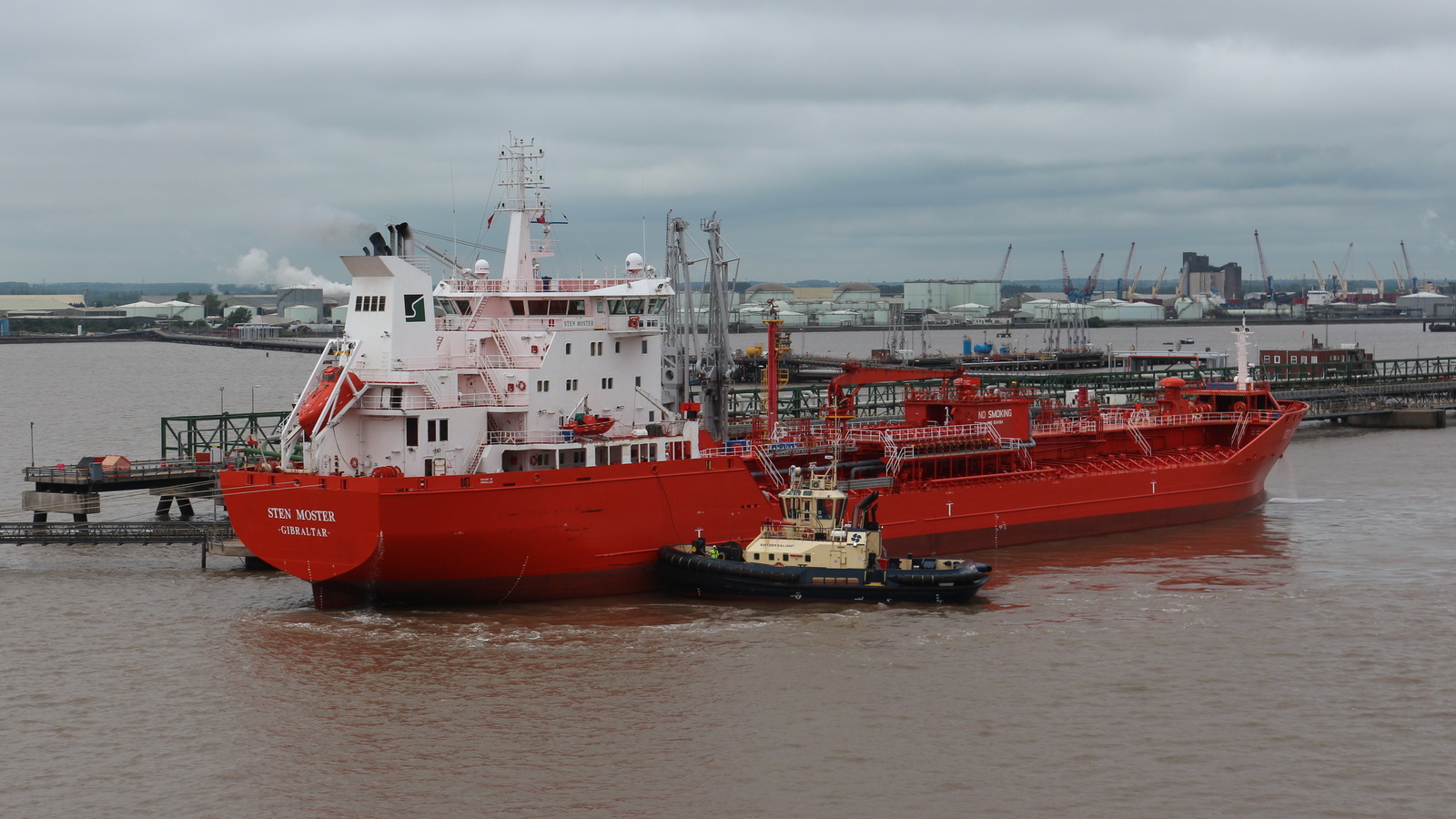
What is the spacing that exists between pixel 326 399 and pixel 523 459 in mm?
4037

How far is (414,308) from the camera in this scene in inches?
1061

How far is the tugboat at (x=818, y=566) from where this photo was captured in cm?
2697

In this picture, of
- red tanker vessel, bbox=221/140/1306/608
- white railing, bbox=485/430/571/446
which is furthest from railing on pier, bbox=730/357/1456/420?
white railing, bbox=485/430/571/446

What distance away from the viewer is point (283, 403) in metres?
80.7

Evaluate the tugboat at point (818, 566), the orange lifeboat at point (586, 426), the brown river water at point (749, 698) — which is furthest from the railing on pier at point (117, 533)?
the tugboat at point (818, 566)

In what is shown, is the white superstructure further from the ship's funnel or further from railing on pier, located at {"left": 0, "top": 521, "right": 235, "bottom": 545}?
railing on pier, located at {"left": 0, "top": 521, "right": 235, "bottom": 545}

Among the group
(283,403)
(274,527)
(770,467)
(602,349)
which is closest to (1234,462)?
(770,467)

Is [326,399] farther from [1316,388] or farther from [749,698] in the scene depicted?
[1316,388]

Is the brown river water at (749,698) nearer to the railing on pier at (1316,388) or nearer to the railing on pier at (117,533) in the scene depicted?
the railing on pier at (117,533)

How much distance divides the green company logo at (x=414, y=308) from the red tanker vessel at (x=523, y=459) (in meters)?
0.06

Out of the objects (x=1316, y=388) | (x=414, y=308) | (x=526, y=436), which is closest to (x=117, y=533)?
(x=414, y=308)

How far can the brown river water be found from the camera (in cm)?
1812

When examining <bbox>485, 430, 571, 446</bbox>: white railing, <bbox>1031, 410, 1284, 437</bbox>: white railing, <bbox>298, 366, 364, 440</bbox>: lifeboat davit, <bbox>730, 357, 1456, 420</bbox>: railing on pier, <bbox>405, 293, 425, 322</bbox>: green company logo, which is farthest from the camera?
<bbox>730, 357, 1456, 420</bbox>: railing on pier

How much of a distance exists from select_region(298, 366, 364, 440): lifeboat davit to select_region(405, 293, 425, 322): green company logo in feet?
5.09
